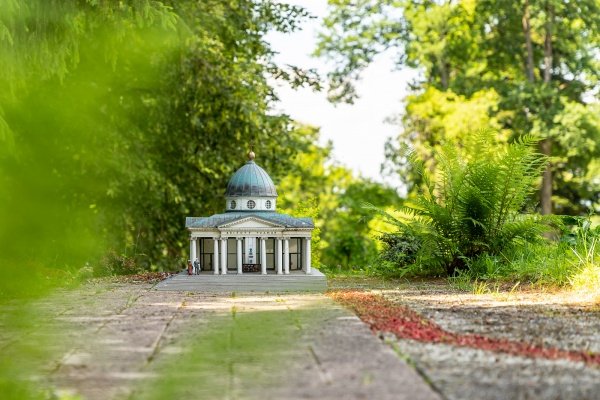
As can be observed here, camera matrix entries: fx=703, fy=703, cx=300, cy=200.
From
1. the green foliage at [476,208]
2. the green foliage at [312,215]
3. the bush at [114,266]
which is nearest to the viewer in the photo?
the green foliage at [476,208]

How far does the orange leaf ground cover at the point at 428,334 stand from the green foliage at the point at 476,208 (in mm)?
2835

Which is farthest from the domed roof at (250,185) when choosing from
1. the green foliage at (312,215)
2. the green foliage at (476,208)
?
the green foliage at (312,215)

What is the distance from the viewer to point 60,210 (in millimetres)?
1993

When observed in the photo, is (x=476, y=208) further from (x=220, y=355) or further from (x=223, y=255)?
(x=220, y=355)

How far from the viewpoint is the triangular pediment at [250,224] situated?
8.75m

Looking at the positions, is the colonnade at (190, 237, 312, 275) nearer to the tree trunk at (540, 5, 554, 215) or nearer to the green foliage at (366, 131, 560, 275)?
the green foliage at (366, 131, 560, 275)

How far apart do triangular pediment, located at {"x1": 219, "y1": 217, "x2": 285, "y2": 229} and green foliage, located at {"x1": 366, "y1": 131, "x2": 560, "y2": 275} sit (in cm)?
128

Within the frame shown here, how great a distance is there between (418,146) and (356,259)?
781 cm

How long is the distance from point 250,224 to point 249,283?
2.64 feet

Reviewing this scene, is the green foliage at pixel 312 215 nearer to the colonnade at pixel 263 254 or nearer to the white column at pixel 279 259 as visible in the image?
the colonnade at pixel 263 254

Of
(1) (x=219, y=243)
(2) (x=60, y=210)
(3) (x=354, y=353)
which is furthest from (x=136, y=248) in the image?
(2) (x=60, y=210)

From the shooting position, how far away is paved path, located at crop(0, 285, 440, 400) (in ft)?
6.31

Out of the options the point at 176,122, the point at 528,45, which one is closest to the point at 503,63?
the point at 528,45

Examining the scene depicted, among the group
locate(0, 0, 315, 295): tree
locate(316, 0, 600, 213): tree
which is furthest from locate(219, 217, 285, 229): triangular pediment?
locate(316, 0, 600, 213): tree
